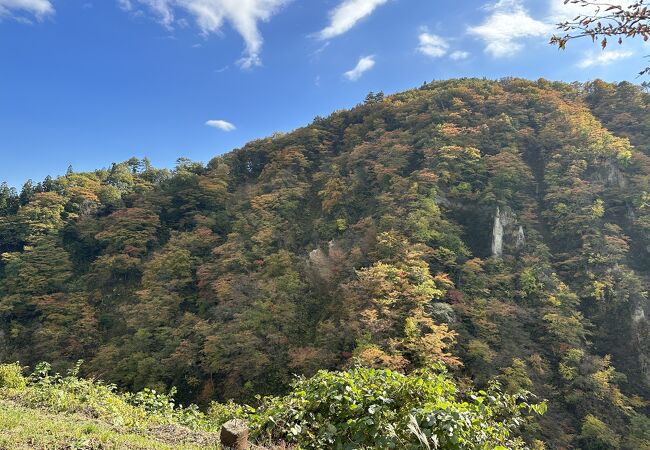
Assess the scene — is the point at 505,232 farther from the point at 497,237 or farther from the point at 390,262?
the point at 390,262

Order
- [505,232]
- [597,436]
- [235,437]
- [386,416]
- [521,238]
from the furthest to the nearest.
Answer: [505,232] < [521,238] < [597,436] < [235,437] < [386,416]

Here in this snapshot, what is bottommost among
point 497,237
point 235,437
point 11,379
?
point 235,437

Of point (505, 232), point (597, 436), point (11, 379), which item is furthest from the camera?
point (505, 232)

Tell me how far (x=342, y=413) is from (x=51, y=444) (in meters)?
3.41

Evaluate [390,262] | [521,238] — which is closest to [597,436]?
[390,262]

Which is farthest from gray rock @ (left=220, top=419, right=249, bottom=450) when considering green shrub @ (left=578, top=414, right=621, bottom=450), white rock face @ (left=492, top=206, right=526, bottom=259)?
white rock face @ (left=492, top=206, right=526, bottom=259)

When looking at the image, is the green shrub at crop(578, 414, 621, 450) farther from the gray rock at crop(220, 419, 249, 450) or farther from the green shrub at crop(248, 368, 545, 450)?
the gray rock at crop(220, 419, 249, 450)

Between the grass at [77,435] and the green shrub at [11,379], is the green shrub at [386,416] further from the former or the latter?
the green shrub at [11,379]

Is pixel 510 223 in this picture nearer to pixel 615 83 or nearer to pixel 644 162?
pixel 644 162

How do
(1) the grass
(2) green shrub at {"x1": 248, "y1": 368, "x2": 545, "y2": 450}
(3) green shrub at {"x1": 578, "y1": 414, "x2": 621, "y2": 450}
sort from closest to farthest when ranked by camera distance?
(2) green shrub at {"x1": 248, "y1": 368, "x2": 545, "y2": 450}
(1) the grass
(3) green shrub at {"x1": 578, "y1": 414, "x2": 621, "y2": 450}

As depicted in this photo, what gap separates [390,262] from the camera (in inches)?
558

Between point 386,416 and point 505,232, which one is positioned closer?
point 386,416

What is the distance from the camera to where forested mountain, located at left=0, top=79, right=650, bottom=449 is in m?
12.0

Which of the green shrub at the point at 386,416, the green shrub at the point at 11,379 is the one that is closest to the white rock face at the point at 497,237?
the green shrub at the point at 386,416
